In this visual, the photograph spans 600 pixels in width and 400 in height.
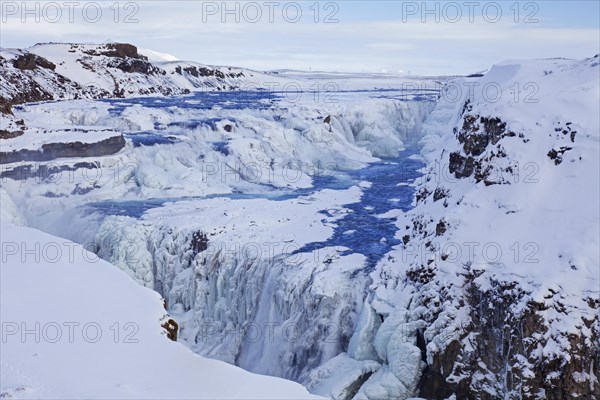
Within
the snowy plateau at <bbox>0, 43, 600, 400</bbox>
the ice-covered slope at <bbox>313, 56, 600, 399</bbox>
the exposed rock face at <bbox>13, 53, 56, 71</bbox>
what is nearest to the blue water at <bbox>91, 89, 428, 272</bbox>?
the snowy plateau at <bbox>0, 43, 600, 400</bbox>

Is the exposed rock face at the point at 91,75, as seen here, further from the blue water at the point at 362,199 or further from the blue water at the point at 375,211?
the blue water at the point at 375,211

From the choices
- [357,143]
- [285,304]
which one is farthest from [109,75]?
[285,304]

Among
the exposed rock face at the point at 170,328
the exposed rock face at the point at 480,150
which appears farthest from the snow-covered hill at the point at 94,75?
the exposed rock face at the point at 170,328

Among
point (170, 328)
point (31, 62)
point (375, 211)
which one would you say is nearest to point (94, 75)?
point (31, 62)

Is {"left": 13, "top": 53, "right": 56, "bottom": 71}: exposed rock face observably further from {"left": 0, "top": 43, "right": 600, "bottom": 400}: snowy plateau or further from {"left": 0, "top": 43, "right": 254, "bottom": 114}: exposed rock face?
{"left": 0, "top": 43, "right": 600, "bottom": 400}: snowy plateau

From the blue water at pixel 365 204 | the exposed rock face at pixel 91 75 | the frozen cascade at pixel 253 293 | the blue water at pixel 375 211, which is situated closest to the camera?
the frozen cascade at pixel 253 293

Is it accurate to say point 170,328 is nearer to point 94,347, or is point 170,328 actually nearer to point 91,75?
point 94,347
